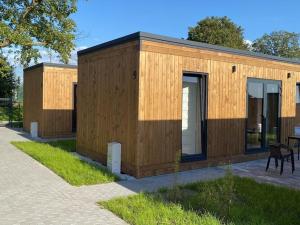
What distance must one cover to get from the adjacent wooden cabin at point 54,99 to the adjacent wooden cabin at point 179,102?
528cm

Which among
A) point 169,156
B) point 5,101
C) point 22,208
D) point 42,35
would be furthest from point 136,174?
point 5,101

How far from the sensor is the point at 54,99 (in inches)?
642

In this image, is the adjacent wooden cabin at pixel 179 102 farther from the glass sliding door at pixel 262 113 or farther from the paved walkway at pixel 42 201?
the paved walkway at pixel 42 201

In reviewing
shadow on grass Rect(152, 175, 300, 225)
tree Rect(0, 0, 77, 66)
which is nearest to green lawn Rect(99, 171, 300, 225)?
shadow on grass Rect(152, 175, 300, 225)

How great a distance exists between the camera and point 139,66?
8.13 meters

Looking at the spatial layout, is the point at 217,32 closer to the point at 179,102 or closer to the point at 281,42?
the point at 281,42

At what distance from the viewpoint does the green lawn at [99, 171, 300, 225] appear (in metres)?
5.30

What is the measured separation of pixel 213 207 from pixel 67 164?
15.4 ft

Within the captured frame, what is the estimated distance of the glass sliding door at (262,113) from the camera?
11156 mm

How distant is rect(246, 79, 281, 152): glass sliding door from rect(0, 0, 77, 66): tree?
1008 cm

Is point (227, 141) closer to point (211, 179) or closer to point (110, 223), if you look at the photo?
point (211, 179)

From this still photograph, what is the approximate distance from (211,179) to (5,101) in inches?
927

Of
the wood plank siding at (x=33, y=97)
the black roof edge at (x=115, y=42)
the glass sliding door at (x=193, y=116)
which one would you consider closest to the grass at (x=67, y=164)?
the glass sliding door at (x=193, y=116)

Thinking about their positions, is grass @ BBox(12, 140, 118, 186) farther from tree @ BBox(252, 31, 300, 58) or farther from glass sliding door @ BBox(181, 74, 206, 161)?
tree @ BBox(252, 31, 300, 58)
